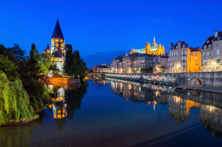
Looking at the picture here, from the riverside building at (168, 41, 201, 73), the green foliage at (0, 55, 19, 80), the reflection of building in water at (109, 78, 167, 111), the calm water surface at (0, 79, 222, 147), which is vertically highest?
the riverside building at (168, 41, 201, 73)

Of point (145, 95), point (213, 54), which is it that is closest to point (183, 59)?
point (213, 54)

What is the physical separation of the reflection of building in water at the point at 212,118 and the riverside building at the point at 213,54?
3837 centimetres

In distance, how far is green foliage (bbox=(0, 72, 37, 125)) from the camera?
14.5 m

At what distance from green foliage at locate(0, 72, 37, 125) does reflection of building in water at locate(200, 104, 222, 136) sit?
18080 millimetres

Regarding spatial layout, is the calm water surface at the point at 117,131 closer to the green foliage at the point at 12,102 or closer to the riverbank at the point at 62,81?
the green foliage at the point at 12,102

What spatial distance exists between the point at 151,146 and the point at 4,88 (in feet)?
42.2

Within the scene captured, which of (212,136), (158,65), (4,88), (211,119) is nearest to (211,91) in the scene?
(211,119)

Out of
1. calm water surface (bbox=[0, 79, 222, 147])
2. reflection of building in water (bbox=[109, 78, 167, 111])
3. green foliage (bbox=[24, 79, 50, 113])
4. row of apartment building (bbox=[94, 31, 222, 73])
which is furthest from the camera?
row of apartment building (bbox=[94, 31, 222, 73])

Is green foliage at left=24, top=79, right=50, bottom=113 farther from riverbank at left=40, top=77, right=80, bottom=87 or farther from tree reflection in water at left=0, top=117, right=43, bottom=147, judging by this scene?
riverbank at left=40, top=77, right=80, bottom=87

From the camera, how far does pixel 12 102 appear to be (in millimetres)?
14844

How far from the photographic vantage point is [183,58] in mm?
71750

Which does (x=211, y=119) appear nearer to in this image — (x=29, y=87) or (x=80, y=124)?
(x=80, y=124)

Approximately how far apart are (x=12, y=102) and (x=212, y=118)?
21.6 m

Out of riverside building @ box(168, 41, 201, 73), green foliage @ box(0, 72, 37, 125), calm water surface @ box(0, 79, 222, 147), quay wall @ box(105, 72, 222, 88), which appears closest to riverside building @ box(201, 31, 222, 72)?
riverside building @ box(168, 41, 201, 73)
